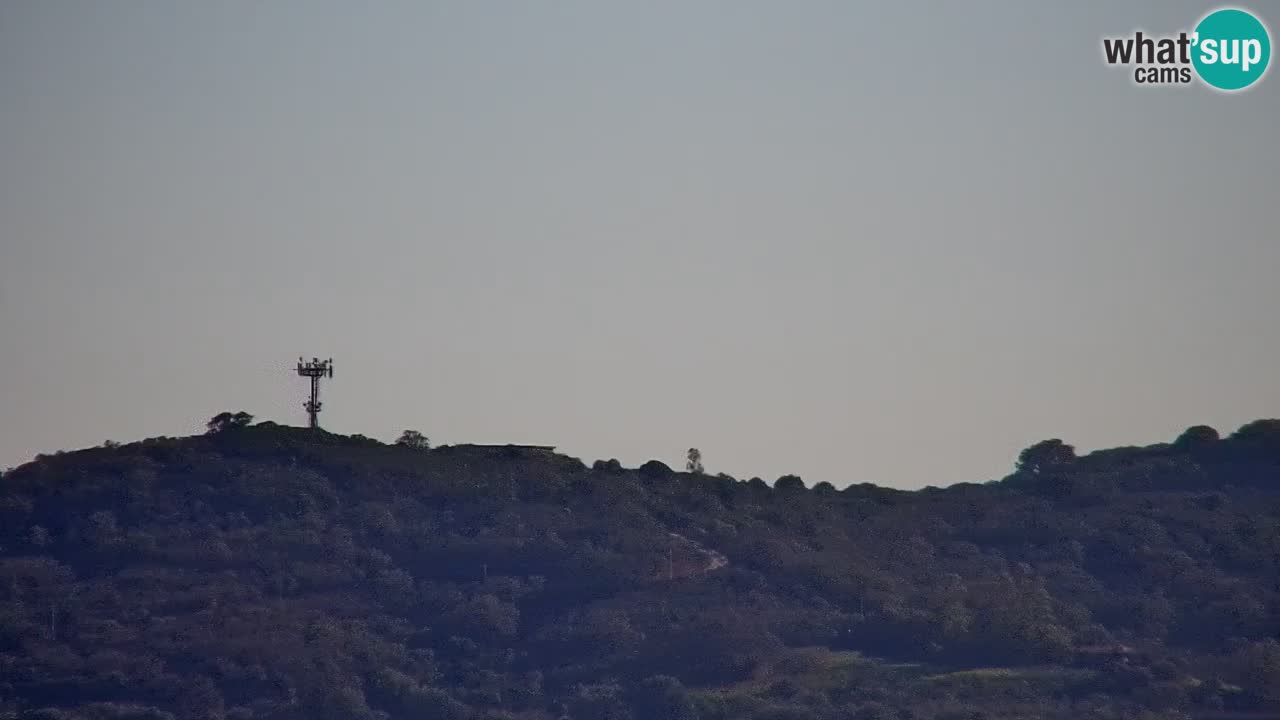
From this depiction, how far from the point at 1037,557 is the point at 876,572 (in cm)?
1380

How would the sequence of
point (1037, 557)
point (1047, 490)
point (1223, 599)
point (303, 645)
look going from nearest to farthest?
point (303, 645) → point (1223, 599) → point (1037, 557) → point (1047, 490)

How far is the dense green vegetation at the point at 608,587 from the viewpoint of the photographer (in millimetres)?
134250

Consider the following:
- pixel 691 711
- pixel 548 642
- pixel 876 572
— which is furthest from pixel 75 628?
pixel 876 572

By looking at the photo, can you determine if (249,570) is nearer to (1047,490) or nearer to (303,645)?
(303,645)

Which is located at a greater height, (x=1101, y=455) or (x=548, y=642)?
(x=1101, y=455)

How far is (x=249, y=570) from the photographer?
6048 inches

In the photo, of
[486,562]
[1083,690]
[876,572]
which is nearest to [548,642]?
[486,562]

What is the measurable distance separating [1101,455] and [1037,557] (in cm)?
2595

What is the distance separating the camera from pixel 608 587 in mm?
152500

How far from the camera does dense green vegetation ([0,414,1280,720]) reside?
13425cm

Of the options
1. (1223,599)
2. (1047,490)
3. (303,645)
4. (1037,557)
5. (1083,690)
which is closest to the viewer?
(1083,690)

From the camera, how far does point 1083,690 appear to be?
425ft

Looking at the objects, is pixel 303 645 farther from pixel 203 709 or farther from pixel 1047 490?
pixel 1047 490

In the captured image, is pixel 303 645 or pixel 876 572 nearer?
pixel 303 645
